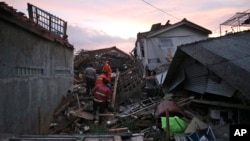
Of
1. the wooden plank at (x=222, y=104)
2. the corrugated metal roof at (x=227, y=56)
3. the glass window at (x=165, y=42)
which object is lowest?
the wooden plank at (x=222, y=104)

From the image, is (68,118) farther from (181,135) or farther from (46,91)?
(181,135)

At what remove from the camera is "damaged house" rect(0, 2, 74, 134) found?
24.4 feet

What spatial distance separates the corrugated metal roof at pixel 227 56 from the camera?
364 inches

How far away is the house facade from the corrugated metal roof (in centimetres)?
1423

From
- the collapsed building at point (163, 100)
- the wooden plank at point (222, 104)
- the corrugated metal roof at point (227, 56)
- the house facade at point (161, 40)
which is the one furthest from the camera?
the house facade at point (161, 40)

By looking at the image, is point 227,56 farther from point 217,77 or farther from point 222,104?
point 222,104

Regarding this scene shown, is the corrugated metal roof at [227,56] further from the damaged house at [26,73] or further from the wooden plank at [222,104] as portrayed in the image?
the damaged house at [26,73]

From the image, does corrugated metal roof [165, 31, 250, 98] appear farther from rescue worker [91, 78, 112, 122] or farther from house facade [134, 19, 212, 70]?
house facade [134, 19, 212, 70]

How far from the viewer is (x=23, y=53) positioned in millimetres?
8859

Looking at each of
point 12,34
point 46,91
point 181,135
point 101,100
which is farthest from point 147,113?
point 12,34

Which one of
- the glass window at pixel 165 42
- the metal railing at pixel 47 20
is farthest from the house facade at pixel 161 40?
the metal railing at pixel 47 20

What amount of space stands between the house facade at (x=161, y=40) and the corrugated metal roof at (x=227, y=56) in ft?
46.7

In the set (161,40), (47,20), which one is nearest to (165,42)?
(161,40)

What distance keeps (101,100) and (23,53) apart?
4.10m
